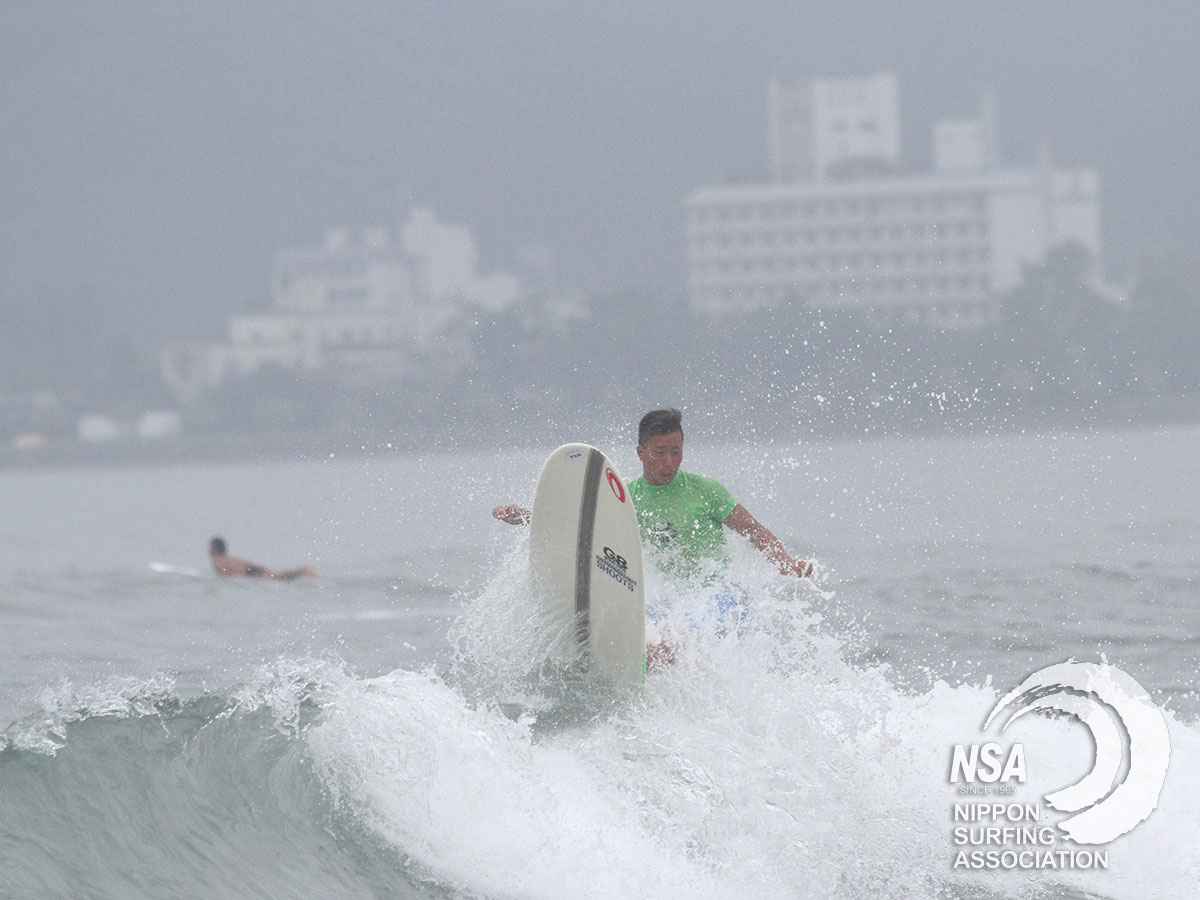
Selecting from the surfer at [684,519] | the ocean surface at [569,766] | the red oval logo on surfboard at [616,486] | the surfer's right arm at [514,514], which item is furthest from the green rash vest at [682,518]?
the surfer's right arm at [514,514]

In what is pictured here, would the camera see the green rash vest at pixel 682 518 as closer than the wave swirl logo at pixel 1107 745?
No

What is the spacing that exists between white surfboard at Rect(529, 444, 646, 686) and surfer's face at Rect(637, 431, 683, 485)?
236 mm

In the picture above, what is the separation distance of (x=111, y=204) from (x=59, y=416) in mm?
90989

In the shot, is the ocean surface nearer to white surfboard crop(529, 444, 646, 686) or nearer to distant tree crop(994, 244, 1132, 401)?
white surfboard crop(529, 444, 646, 686)

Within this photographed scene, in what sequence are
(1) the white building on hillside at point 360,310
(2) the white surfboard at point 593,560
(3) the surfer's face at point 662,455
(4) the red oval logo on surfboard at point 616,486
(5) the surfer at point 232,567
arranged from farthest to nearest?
(1) the white building on hillside at point 360,310 → (5) the surfer at point 232,567 → (3) the surfer's face at point 662,455 → (4) the red oval logo on surfboard at point 616,486 → (2) the white surfboard at point 593,560

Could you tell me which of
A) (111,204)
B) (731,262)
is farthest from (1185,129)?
→ (111,204)

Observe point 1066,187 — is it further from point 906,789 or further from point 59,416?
point 906,789

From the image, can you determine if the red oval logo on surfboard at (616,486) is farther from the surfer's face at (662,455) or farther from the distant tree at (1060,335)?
the distant tree at (1060,335)

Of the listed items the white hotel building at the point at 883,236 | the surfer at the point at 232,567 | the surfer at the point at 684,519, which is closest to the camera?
the surfer at the point at 684,519

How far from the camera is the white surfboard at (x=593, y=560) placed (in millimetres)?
7191

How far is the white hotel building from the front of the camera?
108500 mm

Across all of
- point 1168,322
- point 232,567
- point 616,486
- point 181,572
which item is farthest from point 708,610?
point 1168,322

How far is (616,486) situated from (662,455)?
0.31 m

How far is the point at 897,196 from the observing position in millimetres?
117938
